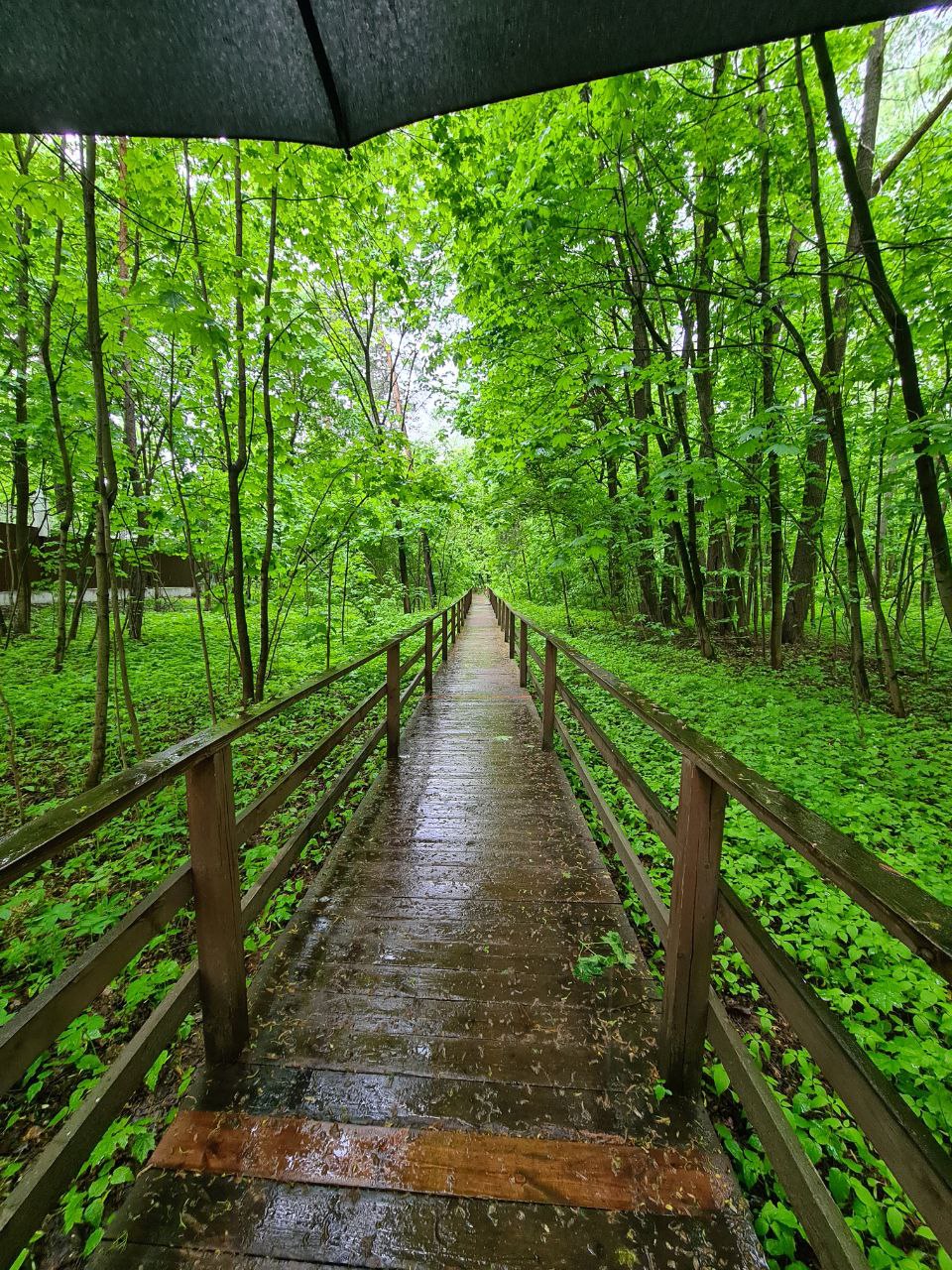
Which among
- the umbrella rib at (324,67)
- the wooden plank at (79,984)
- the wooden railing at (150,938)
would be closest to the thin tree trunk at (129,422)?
the umbrella rib at (324,67)

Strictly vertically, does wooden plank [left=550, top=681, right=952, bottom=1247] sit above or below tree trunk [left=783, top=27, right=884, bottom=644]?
below

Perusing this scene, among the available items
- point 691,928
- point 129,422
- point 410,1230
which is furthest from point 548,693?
point 129,422

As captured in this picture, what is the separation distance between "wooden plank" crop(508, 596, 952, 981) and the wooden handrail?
1348mm

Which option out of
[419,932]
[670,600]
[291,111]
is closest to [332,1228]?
[419,932]

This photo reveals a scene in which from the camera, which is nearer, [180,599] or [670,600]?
[670,600]

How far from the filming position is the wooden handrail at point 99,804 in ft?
2.84

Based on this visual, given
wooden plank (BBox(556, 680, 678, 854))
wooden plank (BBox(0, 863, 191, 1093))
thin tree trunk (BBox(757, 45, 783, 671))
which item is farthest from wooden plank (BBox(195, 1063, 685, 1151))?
thin tree trunk (BBox(757, 45, 783, 671))

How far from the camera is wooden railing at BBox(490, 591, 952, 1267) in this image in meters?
0.71

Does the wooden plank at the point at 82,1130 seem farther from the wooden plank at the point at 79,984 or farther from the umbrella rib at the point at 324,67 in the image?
the umbrella rib at the point at 324,67

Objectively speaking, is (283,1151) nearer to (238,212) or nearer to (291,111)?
(291,111)

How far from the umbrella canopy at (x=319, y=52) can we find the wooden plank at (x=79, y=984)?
1.83 m

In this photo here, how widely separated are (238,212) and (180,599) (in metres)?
16.6

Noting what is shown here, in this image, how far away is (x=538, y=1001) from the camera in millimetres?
1827

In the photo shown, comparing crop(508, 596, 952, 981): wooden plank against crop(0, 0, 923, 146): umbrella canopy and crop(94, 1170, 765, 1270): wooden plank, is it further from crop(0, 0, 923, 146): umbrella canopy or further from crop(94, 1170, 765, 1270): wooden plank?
crop(0, 0, 923, 146): umbrella canopy
